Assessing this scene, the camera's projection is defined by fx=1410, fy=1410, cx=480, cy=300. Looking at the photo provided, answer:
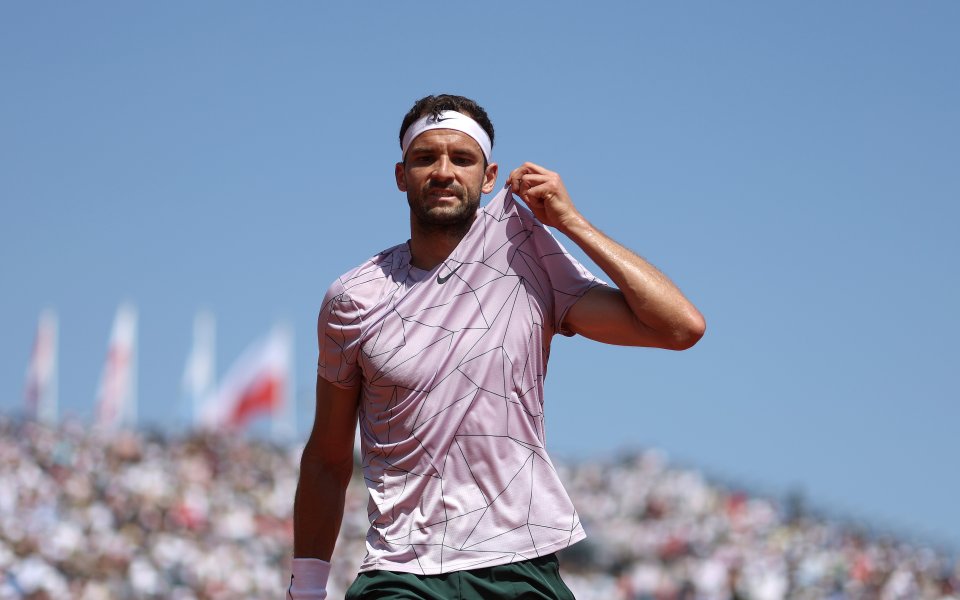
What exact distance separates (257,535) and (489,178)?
18.6 meters

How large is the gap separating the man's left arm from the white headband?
13cm

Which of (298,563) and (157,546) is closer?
(298,563)

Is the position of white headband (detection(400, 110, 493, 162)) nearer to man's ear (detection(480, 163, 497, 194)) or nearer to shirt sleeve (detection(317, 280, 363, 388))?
man's ear (detection(480, 163, 497, 194))

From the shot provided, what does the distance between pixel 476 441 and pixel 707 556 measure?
1820 cm

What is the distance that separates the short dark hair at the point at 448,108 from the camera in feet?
12.9

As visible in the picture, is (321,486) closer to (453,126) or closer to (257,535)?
(453,126)

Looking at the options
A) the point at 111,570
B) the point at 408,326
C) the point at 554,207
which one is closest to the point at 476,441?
the point at 408,326

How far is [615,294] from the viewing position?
3.73 metres

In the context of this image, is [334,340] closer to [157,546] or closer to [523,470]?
[523,470]

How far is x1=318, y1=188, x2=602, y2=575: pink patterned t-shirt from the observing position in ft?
11.7

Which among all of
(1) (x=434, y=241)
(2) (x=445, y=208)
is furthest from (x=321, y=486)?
(2) (x=445, y=208)

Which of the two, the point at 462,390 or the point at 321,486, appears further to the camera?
the point at 321,486

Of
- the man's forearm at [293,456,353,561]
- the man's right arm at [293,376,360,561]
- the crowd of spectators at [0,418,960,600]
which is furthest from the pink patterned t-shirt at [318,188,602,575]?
the crowd of spectators at [0,418,960,600]

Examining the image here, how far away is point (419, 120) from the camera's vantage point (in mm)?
3930
